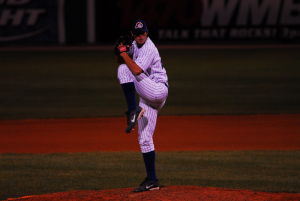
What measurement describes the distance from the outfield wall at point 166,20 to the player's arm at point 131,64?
26.4 m

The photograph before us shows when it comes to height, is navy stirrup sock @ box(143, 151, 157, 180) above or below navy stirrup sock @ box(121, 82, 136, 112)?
below

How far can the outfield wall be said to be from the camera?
32.5m

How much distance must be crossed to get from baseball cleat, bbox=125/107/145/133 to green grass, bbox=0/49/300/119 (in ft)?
26.2

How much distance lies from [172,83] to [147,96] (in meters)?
13.3

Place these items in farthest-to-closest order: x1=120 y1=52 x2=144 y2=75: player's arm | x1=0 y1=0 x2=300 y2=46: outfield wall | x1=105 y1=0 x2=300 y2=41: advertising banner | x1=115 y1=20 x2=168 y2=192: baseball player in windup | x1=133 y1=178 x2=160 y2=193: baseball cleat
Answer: x1=105 y1=0 x2=300 y2=41: advertising banner
x1=0 y1=0 x2=300 y2=46: outfield wall
x1=133 y1=178 x2=160 y2=193: baseball cleat
x1=115 y1=20 x2=168 y2=192: baseball player in windup
x1=120 y1=52 x2=144 y2=75: player's arm

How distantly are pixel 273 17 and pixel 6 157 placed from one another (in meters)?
24.5

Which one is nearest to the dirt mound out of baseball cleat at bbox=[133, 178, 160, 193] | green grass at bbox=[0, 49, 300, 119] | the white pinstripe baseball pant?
baseball cleat at bbox=[133, 178, 160, 193]

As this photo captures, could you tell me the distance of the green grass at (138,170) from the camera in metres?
Result: 8.44

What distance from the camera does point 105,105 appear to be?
16.2 meters

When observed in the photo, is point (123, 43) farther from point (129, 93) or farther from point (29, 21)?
point (29, 21)

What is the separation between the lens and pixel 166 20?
3294 cm

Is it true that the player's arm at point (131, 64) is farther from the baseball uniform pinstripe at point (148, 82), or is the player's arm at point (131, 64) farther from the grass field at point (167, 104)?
the grass field at point (167, 104)

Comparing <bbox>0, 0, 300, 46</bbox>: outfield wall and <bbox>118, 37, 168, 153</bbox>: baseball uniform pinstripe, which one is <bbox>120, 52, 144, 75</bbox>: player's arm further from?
<bbox>0, 0, 300, 46</bbox>: outfield wall

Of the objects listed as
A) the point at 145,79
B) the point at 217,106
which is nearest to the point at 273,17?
the point at 217,106
